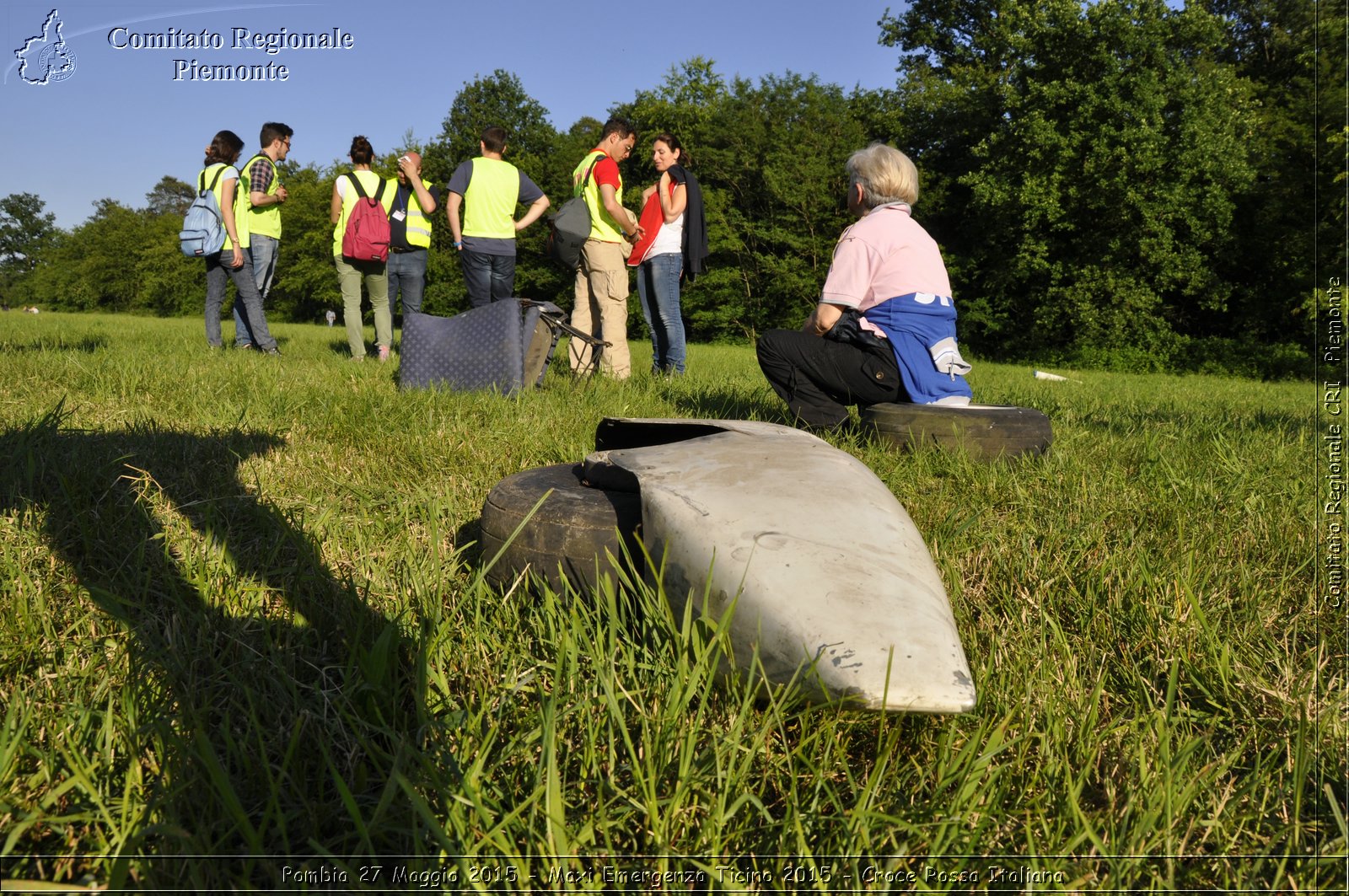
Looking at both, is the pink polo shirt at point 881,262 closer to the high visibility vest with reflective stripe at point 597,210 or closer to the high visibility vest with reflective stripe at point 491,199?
the high visibility vest with reflective stripe at point 597,210

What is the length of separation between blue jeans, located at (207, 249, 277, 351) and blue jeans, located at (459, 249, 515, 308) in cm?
225

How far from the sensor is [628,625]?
179cm

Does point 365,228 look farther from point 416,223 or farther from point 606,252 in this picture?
point 606,252

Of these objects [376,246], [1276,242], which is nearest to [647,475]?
[376,246]

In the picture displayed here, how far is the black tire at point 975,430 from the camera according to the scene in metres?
3.34

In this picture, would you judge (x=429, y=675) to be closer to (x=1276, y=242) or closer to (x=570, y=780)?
(x=570, y=780)

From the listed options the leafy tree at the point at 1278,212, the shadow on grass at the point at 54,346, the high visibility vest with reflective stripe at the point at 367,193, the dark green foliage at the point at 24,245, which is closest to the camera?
the shadow on grass at the point at 54,346

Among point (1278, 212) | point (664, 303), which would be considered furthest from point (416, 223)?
point (1278, 212)

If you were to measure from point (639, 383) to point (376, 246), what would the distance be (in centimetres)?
343

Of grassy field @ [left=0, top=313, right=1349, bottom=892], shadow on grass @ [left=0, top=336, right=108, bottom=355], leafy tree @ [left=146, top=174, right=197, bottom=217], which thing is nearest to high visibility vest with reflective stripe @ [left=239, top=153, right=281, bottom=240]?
shadow on grass @ [left=0, top=336, right=108, bottom=355]

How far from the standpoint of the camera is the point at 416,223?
779 centimetres

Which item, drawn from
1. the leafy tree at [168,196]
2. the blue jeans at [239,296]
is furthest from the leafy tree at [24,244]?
the blue jeans at [239,296]

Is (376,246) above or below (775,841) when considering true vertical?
above

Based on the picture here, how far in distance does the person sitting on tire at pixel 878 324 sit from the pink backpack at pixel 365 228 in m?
5.19
